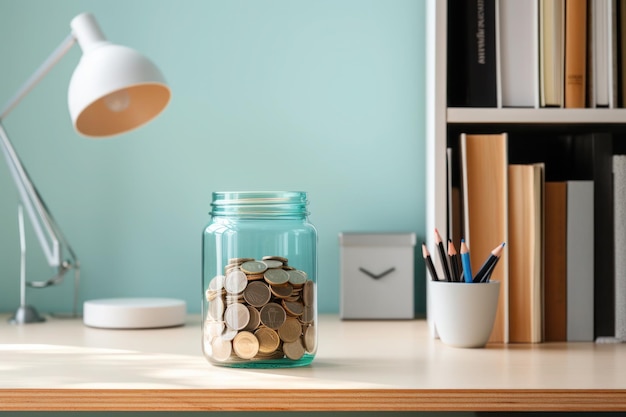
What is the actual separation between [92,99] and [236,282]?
426 mm

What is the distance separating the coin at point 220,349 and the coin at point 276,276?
0.09 meters

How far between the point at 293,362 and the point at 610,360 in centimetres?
43

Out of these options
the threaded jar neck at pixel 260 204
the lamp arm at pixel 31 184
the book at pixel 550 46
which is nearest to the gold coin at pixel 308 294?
the threaded jar neck at pixel 260 204

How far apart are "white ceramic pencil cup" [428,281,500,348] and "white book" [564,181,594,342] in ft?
0.56

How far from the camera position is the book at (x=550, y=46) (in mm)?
1288

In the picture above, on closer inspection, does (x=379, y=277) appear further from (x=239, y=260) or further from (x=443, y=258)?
(x=239, y=260)

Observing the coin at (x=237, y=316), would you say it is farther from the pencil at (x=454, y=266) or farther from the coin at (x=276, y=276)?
the pencil at (x=454, y=266)

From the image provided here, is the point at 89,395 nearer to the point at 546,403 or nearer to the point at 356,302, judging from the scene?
the point at 546,403

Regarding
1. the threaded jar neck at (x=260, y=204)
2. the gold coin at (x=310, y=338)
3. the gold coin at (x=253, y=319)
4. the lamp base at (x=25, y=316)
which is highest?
the threaded jar neck at (x=260, y=204)

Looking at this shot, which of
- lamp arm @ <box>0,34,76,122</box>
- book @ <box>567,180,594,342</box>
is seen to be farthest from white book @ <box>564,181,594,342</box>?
lamp arm @ <box>0,34,76,122</box>

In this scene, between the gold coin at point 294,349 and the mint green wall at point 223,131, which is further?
the mint green wall at point 223,131

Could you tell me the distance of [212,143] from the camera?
1.65 meters

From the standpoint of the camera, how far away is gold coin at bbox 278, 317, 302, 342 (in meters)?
1.02

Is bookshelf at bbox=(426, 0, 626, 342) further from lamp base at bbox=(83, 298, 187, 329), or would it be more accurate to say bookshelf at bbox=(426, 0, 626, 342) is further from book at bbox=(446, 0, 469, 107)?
lamp base at bbox=(83, 298, 187, 329)
